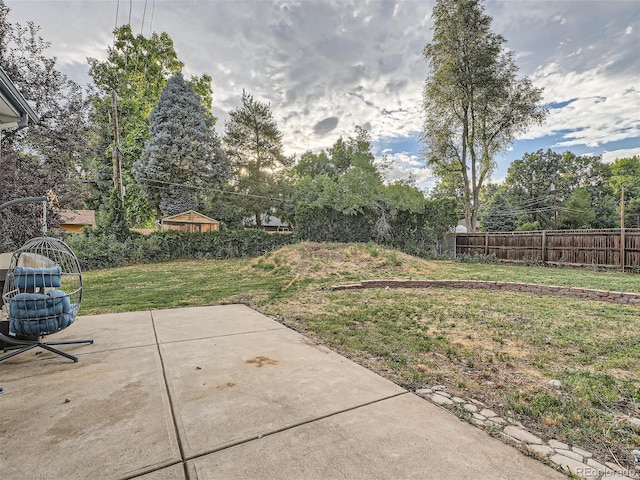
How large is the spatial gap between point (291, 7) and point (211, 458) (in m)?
10.2

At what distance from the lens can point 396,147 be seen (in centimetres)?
2011

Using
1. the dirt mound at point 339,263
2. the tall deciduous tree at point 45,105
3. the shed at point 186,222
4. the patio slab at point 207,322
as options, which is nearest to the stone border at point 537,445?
the patio slab at point 207,322

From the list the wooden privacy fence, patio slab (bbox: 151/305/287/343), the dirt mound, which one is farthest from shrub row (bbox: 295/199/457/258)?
patio slab (bbox: 151/305/287/343)

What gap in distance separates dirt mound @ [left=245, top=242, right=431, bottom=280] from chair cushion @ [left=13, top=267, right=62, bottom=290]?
16.5 feet

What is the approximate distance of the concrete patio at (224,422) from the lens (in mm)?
1281

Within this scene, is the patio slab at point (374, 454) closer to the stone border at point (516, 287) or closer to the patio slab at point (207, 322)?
the patio slab at point (207, 322)

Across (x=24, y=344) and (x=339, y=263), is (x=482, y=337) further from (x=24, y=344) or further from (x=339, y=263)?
(x=339, y=263)

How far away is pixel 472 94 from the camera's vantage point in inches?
615

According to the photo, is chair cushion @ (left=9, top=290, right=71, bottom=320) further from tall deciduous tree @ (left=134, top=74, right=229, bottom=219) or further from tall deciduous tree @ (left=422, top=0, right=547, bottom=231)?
tall deciduous tree @ (left=422, top=0, right=547, bottom=231)

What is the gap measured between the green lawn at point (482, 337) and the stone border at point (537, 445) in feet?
0.25

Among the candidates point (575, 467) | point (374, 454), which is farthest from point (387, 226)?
point (374, 454)

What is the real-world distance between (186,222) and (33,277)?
49.0ft

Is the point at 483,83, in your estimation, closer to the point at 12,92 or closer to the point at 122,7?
the point at 122,7

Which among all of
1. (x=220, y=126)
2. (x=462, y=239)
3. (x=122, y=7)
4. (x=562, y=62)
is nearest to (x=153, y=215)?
(x=220, y=126)
